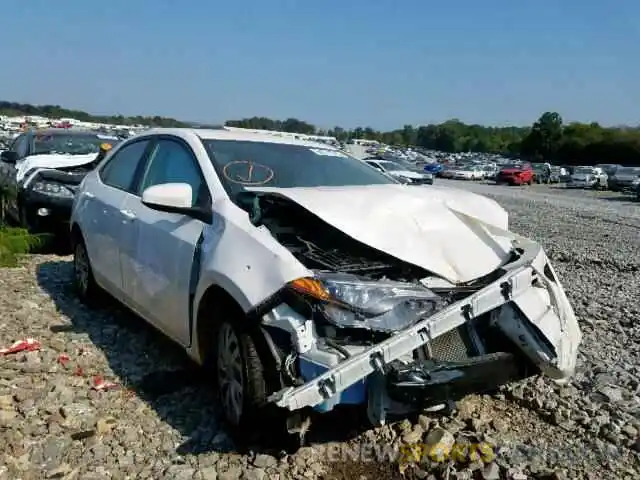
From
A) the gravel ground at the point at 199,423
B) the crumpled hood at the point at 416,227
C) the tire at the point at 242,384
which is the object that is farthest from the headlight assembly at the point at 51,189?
the tire at the point at 242,384

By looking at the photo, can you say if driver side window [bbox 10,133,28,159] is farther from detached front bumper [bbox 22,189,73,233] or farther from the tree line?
the tree line

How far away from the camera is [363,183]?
461 centimetres

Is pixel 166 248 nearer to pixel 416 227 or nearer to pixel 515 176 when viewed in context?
pixel 416 227

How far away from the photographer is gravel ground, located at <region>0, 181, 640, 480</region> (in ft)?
10.5

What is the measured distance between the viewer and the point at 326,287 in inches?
118

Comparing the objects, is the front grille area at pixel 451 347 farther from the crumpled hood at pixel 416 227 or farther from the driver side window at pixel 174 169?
the driver side window at pixel 174 169

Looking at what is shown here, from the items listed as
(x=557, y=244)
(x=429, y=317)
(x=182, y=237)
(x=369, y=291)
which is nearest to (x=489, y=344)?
(x=429, y=317)

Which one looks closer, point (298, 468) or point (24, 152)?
point (298, 468)

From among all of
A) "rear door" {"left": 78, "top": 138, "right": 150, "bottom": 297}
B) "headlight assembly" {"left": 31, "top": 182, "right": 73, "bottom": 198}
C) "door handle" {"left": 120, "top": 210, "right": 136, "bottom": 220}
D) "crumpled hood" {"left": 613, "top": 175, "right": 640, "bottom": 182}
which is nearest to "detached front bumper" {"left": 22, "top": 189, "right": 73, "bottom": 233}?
"headlight assembly" {"left": 31, "top": 182, "right": 73, "bottom": 198}

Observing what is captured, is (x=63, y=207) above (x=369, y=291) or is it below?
below

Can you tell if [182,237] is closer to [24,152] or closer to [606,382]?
[606,382]

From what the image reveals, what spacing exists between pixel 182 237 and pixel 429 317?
165 centimetres

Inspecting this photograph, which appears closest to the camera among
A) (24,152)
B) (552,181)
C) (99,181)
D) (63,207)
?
(99,181)

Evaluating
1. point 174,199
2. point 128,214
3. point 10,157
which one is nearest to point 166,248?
point 174,199
